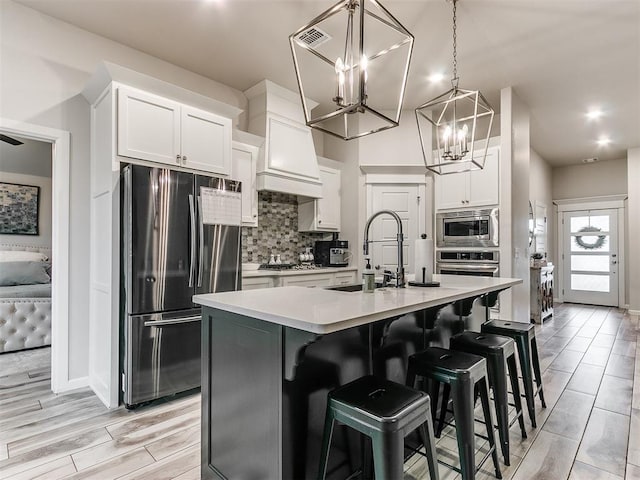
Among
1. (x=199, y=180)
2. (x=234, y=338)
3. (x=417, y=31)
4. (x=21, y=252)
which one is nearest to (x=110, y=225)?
(x=199, y=180)

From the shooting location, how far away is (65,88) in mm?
2900

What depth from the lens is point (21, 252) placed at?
523 cm

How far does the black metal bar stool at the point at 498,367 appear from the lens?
1901 mm

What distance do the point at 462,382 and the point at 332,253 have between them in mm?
3091

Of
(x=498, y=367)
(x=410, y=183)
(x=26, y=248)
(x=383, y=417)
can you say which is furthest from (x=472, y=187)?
(x=26, y=248)

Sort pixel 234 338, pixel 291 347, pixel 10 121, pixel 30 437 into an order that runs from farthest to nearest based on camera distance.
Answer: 1. pixel 10 121
2. pixel 30 437
3. pixel 234 338
4. pixel 291 347

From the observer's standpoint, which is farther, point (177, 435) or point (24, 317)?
point (24, 317)

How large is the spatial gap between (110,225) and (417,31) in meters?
3.00

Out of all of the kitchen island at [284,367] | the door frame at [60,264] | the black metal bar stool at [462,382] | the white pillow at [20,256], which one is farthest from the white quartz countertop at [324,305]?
the white pillow at [20,256]

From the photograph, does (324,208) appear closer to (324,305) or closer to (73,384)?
(73,384)

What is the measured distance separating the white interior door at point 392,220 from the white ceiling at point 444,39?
1172 mm

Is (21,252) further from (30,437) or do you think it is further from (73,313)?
(30,437)

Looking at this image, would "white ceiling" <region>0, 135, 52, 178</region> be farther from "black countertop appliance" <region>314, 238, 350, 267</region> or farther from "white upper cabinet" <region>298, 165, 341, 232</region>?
"black countertop appliance" <region>314, 238, 350, 267</region>

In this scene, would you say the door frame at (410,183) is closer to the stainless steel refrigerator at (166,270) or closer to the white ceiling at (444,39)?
the white ceiling at (444,39)
